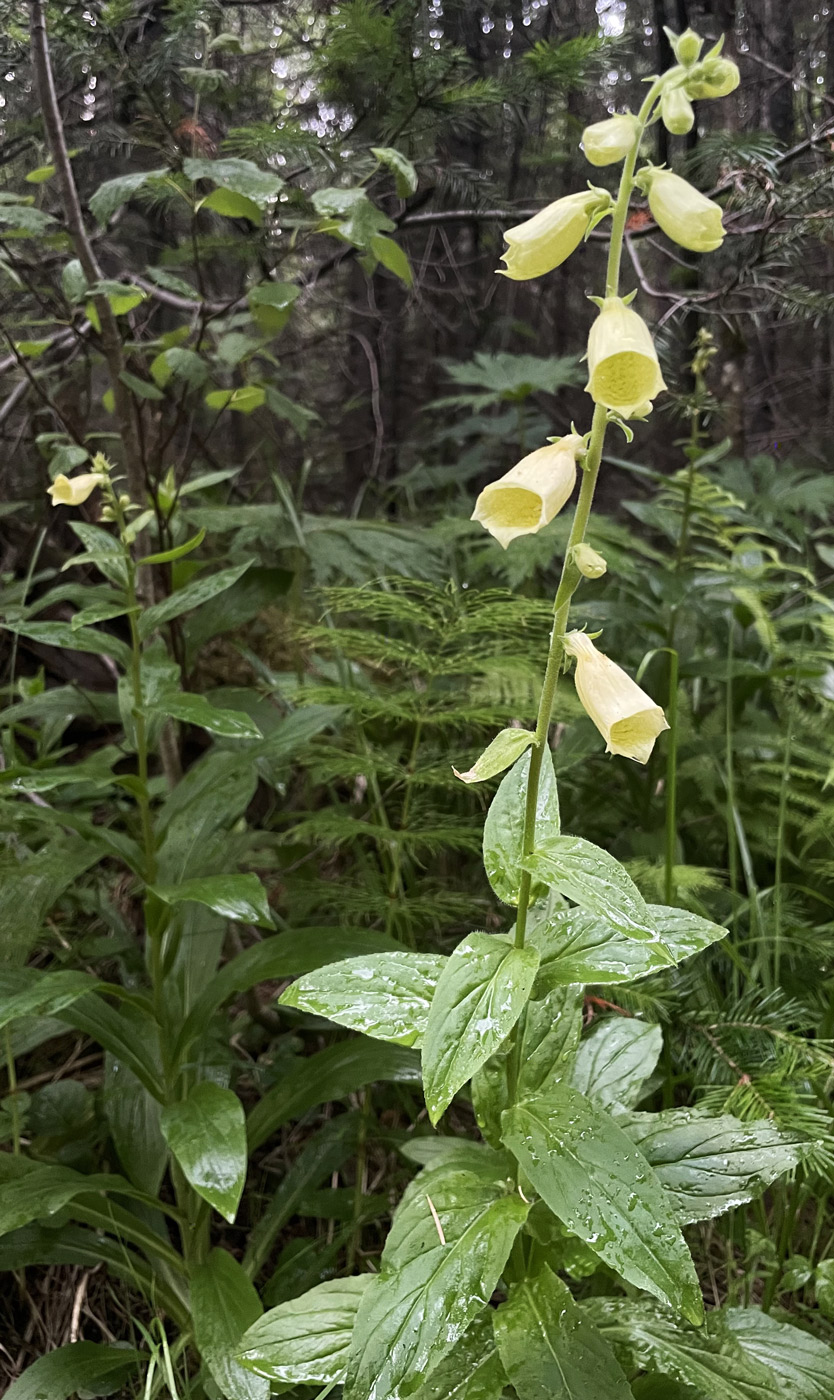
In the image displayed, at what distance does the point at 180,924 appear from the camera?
67.8 inches

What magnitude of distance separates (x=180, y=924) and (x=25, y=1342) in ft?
2.63

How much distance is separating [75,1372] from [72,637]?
1.22 metres

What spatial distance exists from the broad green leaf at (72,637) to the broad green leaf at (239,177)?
2.90 ft

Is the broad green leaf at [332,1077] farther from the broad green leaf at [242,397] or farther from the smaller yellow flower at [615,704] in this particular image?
the broad green leaf at [242,397]

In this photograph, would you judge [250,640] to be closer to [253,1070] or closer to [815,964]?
[253,1070]

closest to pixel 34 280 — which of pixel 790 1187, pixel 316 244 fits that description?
pixel 316 244

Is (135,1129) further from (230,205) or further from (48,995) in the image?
(230,205)

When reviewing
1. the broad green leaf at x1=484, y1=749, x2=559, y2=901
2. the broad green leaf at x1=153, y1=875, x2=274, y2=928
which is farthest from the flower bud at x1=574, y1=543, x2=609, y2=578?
the broad green leaf at x1=153, y1=875, x2=274, y2=928

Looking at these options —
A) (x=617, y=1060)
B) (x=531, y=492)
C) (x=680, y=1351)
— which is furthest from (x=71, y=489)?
(x=680, y=1351)

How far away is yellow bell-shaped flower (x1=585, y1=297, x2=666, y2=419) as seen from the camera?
91 cm

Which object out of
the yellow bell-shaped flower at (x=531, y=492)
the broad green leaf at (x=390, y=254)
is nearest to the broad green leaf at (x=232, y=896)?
the yellow bell-shaped flower at (x=531, y=492)

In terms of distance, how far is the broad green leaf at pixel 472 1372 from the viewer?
1.09 m

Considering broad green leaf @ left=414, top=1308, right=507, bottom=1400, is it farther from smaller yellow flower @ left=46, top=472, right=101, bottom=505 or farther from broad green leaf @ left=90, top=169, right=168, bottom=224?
broad green leaf @ left=90, top=169, right=168, bottom=224

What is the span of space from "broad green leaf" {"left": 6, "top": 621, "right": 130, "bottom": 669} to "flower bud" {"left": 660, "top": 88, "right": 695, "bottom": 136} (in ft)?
3.84
